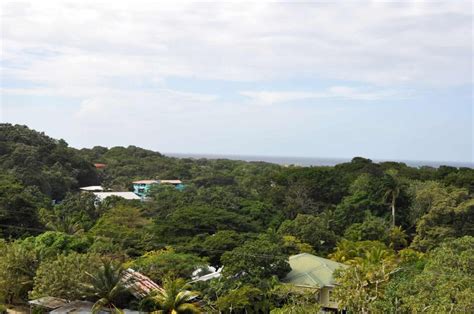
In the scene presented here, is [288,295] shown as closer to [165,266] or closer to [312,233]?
[165,266]

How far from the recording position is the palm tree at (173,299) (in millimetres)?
18875

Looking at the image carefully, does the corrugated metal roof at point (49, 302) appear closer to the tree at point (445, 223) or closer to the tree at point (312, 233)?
the tree at point (312, 233)

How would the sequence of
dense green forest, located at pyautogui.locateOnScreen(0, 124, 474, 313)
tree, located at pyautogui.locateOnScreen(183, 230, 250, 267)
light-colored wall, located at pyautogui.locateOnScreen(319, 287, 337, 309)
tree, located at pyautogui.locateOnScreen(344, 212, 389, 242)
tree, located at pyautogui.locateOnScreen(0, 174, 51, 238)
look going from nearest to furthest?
dense green forest, located at pyautogui.locateOnScreen(0, 124, 474, 313) < light-colored wall, located at pyautogui.locateOnScreen(319, 287, 337, 309) < tree, located at pyautogui.locateOnScreen(183, 230, 250, 267) < tree, located at pyautogui.locateOnScreen(0, 174, 51, 238) < tree, located at pyautogui.locateOnScreen(344, 212, 389, 242)


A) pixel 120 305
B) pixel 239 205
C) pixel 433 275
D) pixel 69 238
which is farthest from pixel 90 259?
pixel 239 205

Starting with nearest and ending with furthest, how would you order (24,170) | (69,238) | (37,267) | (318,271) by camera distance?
(37,267)
(318,271)
(69,238)
(24,170)

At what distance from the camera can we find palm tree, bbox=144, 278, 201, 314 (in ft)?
61.9

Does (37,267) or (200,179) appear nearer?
(37,267)

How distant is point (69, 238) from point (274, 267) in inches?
415

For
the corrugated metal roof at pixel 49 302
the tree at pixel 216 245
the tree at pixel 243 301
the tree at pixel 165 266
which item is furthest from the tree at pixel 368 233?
the corrugated metal roof at pixel 49 302

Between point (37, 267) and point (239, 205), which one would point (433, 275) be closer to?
point (37, 267)

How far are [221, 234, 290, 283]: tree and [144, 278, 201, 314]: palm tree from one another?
2231 millimetres

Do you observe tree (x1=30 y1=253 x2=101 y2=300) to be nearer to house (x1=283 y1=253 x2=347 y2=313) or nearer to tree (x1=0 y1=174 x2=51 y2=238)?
house (x1=283 y1=253 x2=347 y2=313)

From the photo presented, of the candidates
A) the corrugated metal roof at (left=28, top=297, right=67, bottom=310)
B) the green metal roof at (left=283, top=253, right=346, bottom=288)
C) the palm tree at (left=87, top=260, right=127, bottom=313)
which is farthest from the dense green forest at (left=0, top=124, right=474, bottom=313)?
the green metal roof at (left=283, top=253, right=346, bottom=288)

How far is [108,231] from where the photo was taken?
31.3m
